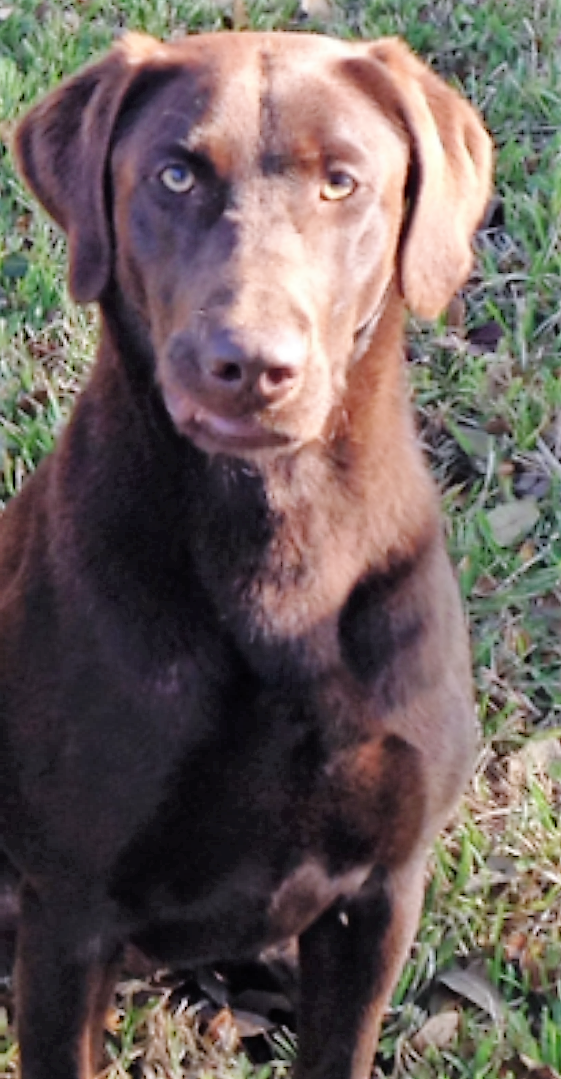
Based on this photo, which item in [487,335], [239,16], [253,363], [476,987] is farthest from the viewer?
[239,16]

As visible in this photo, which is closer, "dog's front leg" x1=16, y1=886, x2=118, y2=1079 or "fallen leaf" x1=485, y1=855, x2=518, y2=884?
"dog's front leg" x1=16, y1=886, x2=118, y2=1079

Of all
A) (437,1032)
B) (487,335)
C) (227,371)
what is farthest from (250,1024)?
(487,335)

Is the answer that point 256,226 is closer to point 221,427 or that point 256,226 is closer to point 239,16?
point 221,427

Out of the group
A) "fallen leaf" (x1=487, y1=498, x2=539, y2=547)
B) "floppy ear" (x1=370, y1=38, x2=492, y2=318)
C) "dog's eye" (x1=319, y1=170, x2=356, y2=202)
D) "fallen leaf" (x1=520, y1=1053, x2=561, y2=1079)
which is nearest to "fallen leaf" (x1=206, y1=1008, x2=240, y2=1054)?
"fallen leaf" (x1=520, y1=1053, x2=561, y2=1079)

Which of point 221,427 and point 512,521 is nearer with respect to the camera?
point 221,427

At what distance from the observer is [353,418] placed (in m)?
2.23

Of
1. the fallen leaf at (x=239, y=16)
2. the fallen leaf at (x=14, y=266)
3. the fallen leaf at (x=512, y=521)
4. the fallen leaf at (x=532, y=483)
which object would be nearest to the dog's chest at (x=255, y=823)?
the fallen leaf at (x=512, y=521)

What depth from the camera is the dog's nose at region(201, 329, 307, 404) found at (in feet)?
6.13

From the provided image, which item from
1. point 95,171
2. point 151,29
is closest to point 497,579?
point 95,171

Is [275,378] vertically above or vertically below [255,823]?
above

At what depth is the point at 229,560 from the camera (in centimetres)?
222

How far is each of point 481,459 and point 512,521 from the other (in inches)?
6.7

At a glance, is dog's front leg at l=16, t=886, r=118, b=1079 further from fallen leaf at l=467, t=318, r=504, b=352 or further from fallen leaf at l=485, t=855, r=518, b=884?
fallen leaf at l=467, t=318, r=504, b=352

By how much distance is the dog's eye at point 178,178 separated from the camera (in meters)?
2.04
